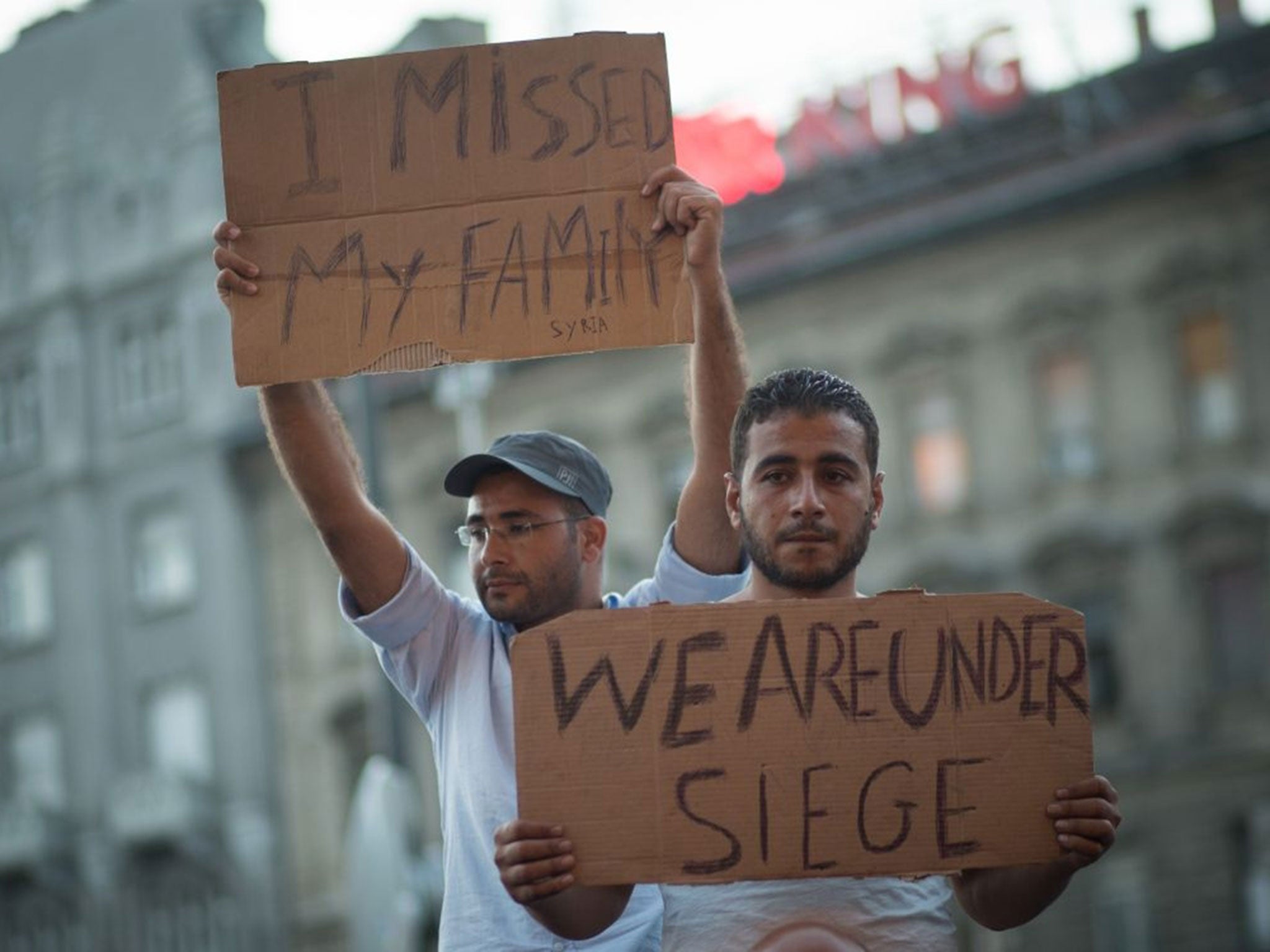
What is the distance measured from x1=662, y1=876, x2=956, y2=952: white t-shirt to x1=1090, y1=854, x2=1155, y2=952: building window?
2247cm

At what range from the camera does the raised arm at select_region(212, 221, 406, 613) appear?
3.92m

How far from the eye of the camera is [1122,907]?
999 inches

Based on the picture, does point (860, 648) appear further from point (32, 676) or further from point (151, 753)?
point (32, 676)

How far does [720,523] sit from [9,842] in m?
35.4

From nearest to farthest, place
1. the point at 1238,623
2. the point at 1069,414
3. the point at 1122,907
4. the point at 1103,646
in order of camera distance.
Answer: the point at 1238,623 < the point at 1122,907 < the point at 1103,646 < the point at 1069,414

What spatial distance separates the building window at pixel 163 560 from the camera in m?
36.2

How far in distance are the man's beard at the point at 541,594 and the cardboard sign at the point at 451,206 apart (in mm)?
406

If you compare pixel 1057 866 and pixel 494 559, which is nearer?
pixel 1057 866

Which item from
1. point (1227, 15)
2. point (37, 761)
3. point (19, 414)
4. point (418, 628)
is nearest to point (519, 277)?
point (418, 628)

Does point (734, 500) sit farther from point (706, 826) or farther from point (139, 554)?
point (139, 554)

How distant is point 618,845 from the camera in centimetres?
336

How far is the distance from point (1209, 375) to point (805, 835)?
23.3 meters

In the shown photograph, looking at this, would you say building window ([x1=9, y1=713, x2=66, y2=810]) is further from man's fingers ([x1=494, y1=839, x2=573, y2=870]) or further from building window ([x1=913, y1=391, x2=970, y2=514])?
man's fingers ([x1=494, y1=839, x2=573, y2=870])

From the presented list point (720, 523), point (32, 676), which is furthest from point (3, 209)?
point (720, 523)
